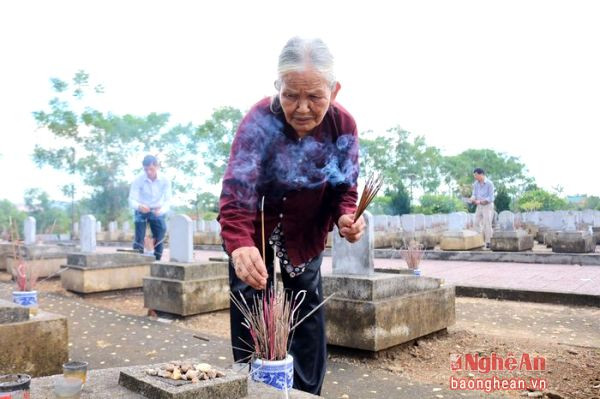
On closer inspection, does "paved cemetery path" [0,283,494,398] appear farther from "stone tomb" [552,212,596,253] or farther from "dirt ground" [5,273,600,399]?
"stone tomb" [552,212,596,253]

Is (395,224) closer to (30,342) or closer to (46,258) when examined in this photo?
(46,258)

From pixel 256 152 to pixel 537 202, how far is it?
109ft

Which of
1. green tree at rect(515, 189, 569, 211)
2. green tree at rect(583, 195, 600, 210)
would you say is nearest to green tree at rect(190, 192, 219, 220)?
green tree at rect(515, 189, 569, 211)

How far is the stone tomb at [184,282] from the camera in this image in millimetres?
6008

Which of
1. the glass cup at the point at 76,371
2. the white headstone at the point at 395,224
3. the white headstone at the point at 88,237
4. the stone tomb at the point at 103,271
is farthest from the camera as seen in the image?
the white headstone at the point at 395,224

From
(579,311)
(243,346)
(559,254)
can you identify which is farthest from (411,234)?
(243,346)

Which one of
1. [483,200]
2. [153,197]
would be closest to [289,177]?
[153,197]

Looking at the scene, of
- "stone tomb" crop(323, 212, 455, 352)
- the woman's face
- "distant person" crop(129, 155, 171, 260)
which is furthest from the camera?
"distant person" crop(129, 155, 171, 260)

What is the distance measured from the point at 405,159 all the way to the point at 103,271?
34.8 metres

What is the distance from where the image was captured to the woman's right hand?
2066 millimetres

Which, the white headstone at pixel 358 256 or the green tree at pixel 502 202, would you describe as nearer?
the white headstone at pixel 358 256

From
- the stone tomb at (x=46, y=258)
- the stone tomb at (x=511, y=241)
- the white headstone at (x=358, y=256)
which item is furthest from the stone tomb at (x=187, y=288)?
the stone tomb at (x=511, y=241)

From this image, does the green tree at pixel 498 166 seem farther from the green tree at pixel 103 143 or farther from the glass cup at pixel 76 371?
the glass cup at pixel 76 371

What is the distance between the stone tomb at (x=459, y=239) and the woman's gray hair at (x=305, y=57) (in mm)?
11680
